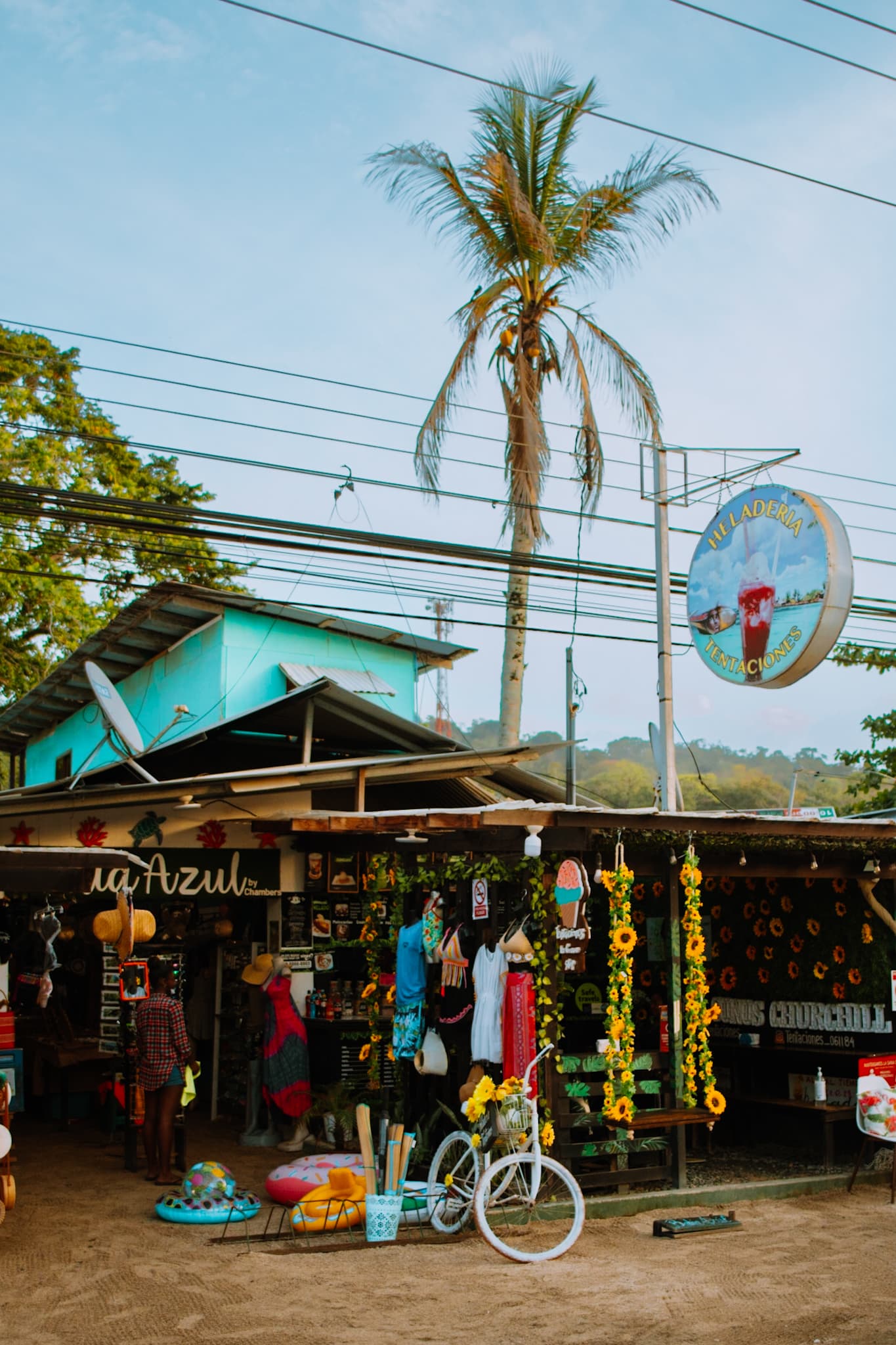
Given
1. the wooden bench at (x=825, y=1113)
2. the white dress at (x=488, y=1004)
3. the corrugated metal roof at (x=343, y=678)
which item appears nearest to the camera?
the white dress at (x=488, y=1004)

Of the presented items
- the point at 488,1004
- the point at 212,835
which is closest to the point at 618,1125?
the point at 488,1004

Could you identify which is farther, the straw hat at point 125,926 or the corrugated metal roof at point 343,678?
the corrugated metal roof at point 343,678

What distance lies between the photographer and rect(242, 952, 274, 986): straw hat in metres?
12.0

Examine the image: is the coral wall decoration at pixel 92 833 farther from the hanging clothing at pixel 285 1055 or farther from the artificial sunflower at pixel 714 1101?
the artificial sunflower at pixel 714 1101

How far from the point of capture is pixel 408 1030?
9.77 meters

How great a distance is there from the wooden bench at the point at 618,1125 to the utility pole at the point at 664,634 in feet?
8.58

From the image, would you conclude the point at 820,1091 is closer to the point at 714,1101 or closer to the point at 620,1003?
the point at 714,1101

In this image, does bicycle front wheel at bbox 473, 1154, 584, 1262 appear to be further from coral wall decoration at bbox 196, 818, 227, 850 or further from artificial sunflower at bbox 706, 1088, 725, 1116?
coral wall decoration at bbox 196, 818, 227, 850

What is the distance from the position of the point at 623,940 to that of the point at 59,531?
19205 mm

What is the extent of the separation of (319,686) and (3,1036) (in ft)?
14.4

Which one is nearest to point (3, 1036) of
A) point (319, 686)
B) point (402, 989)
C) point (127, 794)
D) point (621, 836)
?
point (127, 794)

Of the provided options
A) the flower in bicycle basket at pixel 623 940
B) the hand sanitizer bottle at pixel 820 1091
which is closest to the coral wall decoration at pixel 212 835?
the flower in bicycle basket at pixel 623 940

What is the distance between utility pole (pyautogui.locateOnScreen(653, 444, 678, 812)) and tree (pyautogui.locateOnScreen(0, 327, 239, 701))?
11952 mm

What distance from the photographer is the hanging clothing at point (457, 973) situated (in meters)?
9.38
